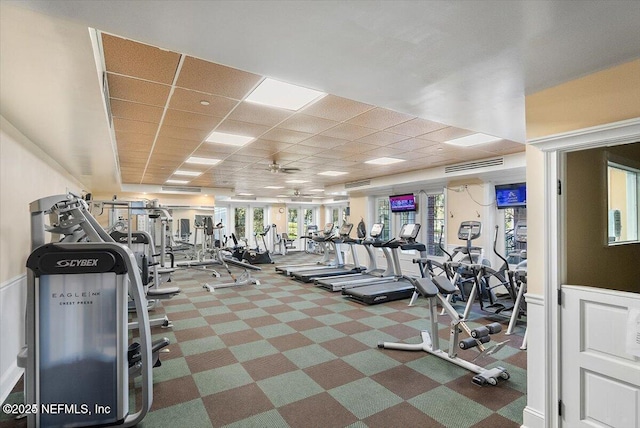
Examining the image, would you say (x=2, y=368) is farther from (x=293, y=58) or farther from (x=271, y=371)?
(x=293, y=58)

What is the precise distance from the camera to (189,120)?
3.89 meters

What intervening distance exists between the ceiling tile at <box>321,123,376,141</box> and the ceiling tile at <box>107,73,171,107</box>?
2011 mm

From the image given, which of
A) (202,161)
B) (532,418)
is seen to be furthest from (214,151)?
(532,418)

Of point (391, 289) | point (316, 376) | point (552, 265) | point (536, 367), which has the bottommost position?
point (316, 376)

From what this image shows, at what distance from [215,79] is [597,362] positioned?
135 inches

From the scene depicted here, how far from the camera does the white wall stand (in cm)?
273

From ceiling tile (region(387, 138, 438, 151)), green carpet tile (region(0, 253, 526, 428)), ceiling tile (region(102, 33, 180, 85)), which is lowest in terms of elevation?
green carpet tile (region(0, 253, 526, 428))

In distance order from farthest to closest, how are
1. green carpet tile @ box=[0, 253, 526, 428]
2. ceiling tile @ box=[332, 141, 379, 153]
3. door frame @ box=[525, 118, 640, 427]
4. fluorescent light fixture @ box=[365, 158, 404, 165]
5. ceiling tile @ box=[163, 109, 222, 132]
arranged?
fluorescent light fixture @ box=[365, 158, 404, 165] < ceiling tile @ box=[332, 141, 379, 153] < ceiling tile @ box=[163, 109, 222, 132] < green carpet tile @ box=[0, 253, 526, 428] < door frame @ box=[525, 118, 640, 427]

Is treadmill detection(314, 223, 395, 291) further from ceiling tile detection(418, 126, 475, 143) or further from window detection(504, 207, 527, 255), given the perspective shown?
ceiling tile detection(418, 126, 475, 143)

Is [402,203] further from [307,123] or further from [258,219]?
[258,219]

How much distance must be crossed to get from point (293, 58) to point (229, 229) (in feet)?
43.9

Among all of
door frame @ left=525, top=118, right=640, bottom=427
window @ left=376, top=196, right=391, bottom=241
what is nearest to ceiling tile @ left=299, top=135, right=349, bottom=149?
door frame @ left=525, top=118, right=640, bottom=427

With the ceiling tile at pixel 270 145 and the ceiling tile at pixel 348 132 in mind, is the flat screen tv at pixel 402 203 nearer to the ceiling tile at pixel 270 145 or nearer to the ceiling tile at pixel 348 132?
the ceiling tile at pixel 348 132

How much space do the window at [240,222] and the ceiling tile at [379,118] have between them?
463 inches
